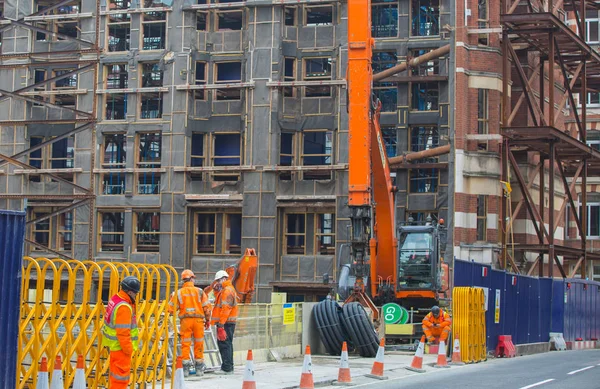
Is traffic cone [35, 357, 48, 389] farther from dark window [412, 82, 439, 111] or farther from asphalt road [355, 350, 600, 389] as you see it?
dark window [412, 82, 439, 111]

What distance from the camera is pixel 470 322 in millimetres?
27250

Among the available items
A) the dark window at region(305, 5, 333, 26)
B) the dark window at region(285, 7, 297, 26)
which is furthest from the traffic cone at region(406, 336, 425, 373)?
the dark window at region(285, 7, 297, 26)

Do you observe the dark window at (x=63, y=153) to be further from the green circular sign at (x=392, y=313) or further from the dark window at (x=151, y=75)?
the green circular sign at (x=392, y=313)

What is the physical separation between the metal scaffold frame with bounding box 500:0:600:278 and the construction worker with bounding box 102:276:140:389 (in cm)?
3227

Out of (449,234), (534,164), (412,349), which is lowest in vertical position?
(412,349)

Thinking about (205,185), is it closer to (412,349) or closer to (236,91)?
(236,91)

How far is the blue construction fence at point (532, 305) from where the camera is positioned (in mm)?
29516

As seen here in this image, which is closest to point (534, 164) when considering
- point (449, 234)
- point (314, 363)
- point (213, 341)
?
point (449, 234)

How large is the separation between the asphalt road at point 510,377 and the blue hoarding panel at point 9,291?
8452 millimetres

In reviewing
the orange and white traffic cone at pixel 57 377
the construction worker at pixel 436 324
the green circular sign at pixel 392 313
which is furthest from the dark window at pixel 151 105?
the orange and white traffic cone at pixel 57 377

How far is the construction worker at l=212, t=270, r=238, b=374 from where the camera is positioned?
20.2 m

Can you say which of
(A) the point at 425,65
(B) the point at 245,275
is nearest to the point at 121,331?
(B) the point at 245,275

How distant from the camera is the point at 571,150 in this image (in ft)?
157

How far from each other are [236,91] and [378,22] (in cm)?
799
